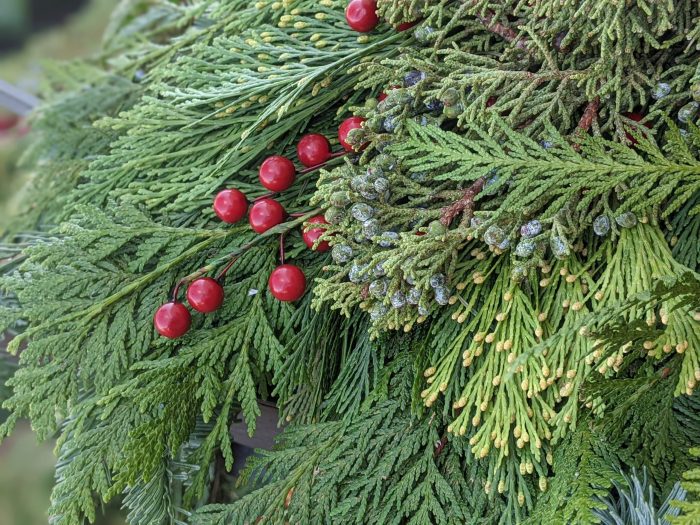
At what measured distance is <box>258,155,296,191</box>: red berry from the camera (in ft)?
2.34

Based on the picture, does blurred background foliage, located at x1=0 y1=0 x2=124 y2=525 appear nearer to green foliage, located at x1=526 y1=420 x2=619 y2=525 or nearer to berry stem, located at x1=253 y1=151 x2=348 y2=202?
berry stem, located at x1=253 y1=151 x2=348 y2=202

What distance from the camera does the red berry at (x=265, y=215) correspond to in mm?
705

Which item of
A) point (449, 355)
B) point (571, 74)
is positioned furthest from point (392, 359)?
point (571, 74)

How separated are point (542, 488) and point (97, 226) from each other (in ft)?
1.85

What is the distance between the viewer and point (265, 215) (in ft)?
2.31

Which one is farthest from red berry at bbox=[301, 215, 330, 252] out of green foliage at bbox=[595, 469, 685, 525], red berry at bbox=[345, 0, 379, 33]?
green foliage at bbox=[595, 469, 685, 525]

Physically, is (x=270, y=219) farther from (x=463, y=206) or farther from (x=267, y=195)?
(x=463, y=206)

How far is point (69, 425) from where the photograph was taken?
0.72 m

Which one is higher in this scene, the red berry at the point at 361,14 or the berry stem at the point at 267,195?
the red berry at the point at 361,14

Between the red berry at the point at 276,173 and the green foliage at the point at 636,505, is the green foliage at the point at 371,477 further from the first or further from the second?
the red berry at the point at 276,173

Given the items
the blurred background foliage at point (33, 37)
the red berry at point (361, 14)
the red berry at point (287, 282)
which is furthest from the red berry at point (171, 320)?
the blurred background foliage at point (33, 37)

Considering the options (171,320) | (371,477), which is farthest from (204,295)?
(371,477)

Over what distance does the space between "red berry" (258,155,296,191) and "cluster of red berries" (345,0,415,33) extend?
6.9 inches

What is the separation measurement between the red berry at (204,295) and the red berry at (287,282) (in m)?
0.06
